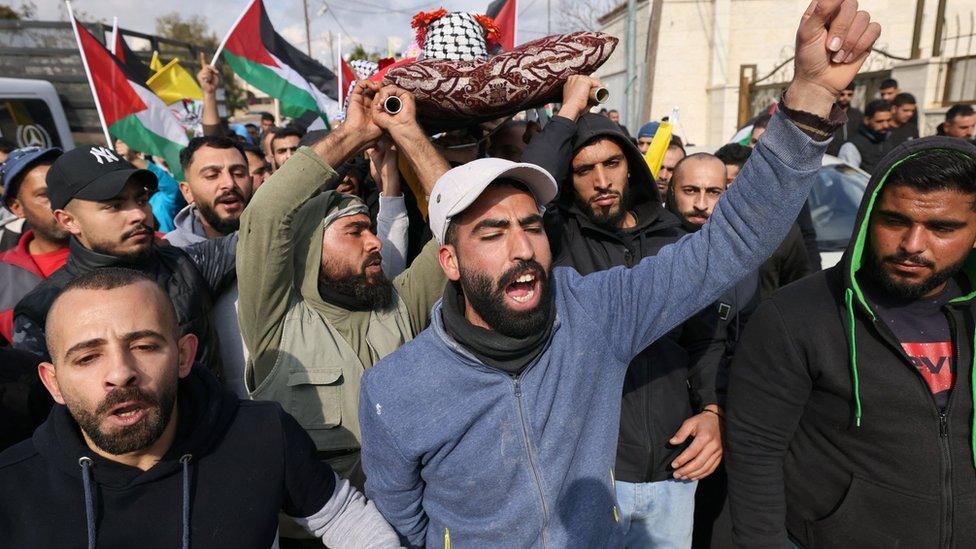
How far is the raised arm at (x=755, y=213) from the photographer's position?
1.35 metres

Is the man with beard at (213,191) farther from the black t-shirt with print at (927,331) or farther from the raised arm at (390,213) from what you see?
the black t-shirt with print at (927,331)

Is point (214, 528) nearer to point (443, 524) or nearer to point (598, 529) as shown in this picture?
point (443, 524)

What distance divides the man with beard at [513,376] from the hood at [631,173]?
733 mm

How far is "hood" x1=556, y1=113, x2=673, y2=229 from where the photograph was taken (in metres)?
2.46

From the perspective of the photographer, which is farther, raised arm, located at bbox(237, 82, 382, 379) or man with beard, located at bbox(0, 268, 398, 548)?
raised arm, located at bbox(237, 82, 382, 379)

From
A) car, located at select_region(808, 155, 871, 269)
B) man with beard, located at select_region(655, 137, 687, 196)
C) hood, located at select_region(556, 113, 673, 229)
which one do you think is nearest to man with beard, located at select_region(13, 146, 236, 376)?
hood, located at select_region(556, 113, 673, 229)

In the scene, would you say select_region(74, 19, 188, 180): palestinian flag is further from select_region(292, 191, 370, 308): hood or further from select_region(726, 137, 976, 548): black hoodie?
select_region(726, 137, 976, 548): black hoodie

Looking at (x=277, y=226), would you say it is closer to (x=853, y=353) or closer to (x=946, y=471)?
(x=853, y=353)

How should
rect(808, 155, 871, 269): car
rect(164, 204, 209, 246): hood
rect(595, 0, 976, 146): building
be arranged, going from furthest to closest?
rect(595, 0, 976, 146): building
rect(808, 155, 871, 269): car
rect(164, 204, 209, 246): hood

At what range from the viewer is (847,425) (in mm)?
1740

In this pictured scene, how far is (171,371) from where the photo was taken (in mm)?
1601

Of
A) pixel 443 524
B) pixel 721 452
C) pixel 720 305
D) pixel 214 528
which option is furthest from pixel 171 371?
pixel 720 305

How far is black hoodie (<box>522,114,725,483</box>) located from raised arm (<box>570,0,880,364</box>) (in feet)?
1.41

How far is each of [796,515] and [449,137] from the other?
75.3 inches
